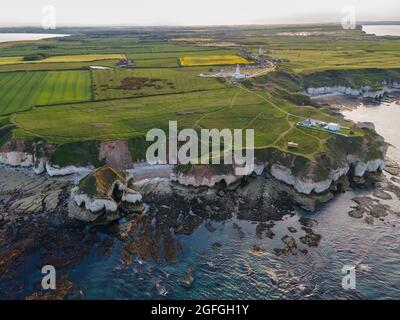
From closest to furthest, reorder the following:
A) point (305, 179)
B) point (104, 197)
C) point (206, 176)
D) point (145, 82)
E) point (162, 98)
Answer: point (104, 197)
point (305, 179)
point (206, 176)
point (162, 98)
point (145, 82)

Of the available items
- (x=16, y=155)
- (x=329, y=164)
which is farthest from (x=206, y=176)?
(x=16, y=155)

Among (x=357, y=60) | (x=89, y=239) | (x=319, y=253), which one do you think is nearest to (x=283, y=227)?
(x=319, y=253)

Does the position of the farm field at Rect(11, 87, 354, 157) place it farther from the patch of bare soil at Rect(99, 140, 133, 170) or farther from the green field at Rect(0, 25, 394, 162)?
the patch of bare soil at Rect(99, 140, 133, 170)

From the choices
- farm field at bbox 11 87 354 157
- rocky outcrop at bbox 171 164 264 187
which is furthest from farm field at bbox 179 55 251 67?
rocky outcrop at bbox 171 164 264 187

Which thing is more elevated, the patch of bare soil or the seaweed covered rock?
the patch of bare soil

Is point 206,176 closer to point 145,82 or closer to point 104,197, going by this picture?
point 104,197
